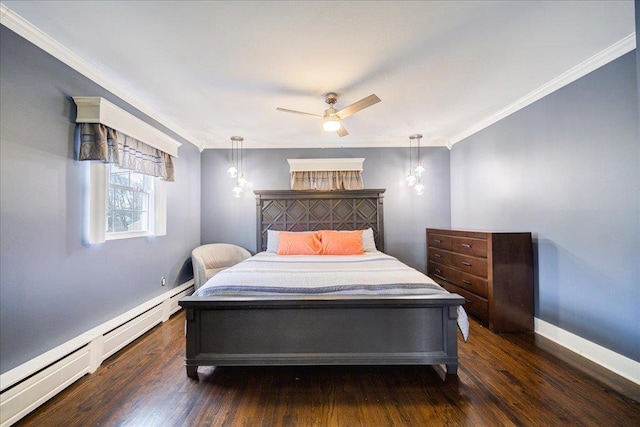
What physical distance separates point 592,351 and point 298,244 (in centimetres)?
316

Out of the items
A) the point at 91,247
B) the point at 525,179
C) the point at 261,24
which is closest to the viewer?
the point at 261,24

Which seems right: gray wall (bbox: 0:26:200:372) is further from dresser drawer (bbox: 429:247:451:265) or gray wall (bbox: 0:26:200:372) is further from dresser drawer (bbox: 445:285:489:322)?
dresser drawer (bbox: 429:247:451:265)

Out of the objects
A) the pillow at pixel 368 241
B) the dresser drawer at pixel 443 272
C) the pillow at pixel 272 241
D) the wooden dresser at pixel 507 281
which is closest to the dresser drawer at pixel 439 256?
the dresser drawer at pixel 443 272

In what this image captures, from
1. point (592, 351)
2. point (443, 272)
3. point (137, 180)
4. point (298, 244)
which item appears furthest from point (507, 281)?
point (137, 180)

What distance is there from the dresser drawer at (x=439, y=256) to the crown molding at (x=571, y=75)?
6.26 feet

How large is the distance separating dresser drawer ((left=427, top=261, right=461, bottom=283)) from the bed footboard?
156 centimetres

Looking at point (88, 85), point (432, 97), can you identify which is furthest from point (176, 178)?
point (432, 97)

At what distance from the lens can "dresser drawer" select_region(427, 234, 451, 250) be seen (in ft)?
11.5

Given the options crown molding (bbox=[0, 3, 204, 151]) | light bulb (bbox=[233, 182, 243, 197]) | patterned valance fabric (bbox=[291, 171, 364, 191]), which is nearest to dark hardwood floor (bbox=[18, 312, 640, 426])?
light bulb (bbox=[233, 182, 243, 197])

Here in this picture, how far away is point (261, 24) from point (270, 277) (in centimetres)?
192

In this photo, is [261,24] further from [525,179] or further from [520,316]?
[520,316]

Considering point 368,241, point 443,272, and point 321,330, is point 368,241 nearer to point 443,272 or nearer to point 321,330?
point 443,272

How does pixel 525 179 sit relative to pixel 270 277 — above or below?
above

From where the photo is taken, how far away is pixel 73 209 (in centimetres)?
198
